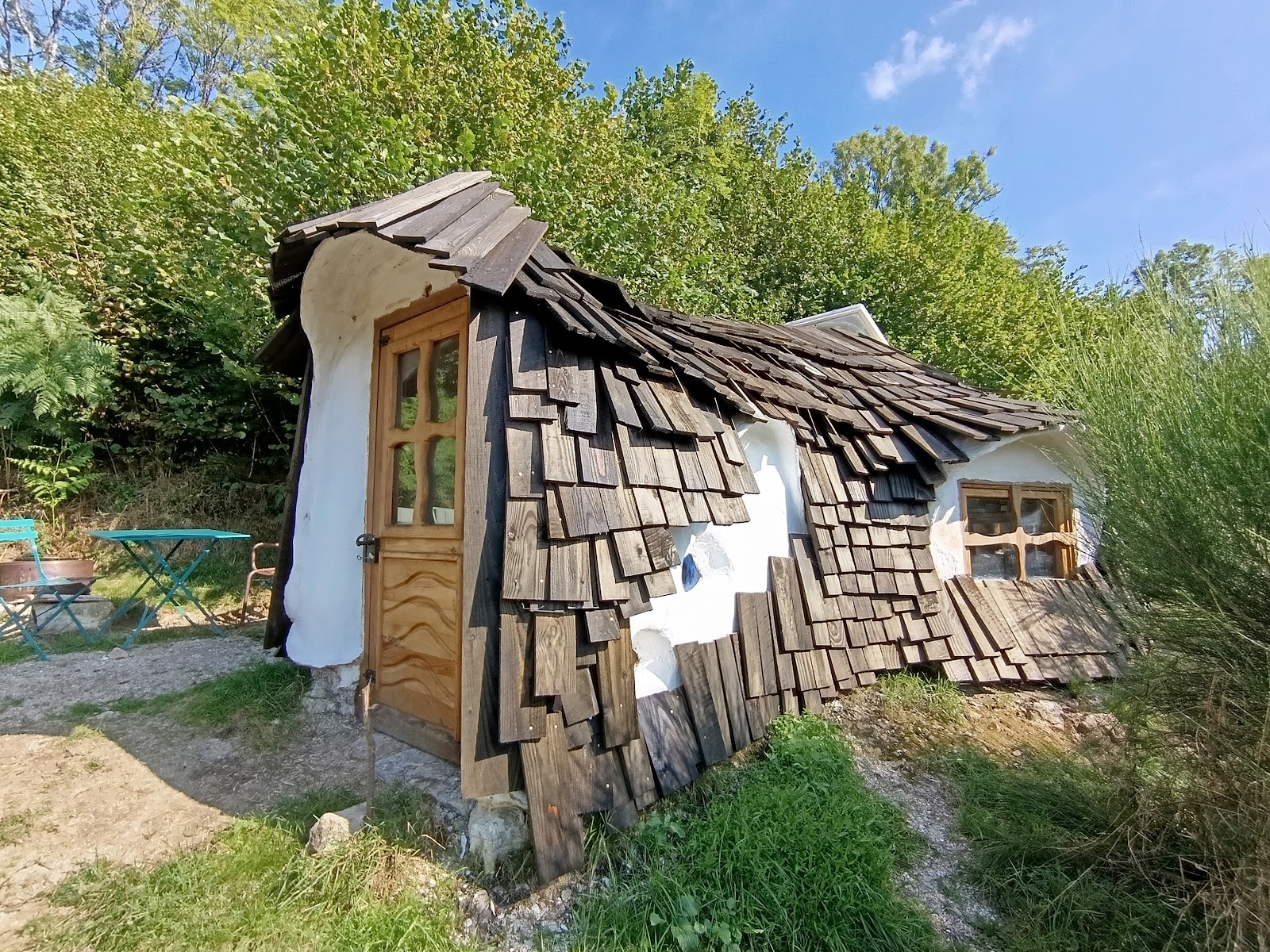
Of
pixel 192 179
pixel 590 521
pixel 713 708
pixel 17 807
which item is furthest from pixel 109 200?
pixel 713 708

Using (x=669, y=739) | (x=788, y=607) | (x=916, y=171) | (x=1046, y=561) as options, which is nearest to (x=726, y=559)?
(x=788, y=607)

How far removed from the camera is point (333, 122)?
628 cm

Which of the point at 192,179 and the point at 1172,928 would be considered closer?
the point at 1172,928

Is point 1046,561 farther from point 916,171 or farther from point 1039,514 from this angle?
point 916,171

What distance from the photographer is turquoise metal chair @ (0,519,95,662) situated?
15.7 feet

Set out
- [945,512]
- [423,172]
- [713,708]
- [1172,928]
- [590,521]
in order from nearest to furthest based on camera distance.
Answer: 1. [1172,928]
2. [590,521]
3. [713,708]
4. [945,512]
5. [423,172]

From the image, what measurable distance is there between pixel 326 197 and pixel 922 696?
766cm

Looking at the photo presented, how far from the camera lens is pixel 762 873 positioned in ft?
7.58

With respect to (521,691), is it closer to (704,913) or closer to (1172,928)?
(704,913)

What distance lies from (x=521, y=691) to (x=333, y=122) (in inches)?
276

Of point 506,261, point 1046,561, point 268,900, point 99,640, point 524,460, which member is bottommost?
point 268,900

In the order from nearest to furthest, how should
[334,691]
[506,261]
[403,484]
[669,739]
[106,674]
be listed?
1. [506,261]
2. [669,739]
3. [403,484]
4. [334,691]
5. [106,674]

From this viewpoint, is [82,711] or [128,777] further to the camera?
[82,711]

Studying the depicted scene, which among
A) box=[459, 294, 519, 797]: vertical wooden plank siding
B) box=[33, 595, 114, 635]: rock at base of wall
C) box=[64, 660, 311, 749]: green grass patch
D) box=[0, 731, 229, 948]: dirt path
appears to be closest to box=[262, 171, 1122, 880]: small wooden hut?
box=[459, 294, 519, 797]: vertical wooden plank siding
